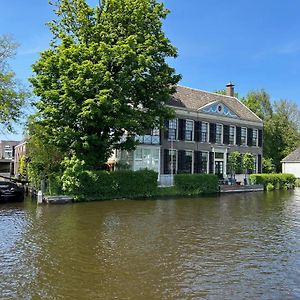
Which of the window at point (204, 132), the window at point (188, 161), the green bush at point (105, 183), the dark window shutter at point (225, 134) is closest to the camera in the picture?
the green bush at point (105, 183)

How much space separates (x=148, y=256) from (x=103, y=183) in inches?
531

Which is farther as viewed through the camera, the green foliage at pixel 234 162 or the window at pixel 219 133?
the window at pixel 219 133

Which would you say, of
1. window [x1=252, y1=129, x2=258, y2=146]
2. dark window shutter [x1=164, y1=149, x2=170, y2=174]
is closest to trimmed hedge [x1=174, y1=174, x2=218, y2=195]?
dark window shutter [x1=164, y1=149, x2=170, y2=174]

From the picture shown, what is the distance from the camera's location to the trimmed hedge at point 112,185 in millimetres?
21391

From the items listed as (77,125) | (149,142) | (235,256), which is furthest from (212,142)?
(235,256)

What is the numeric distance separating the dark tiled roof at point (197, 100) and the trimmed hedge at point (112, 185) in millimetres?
9698

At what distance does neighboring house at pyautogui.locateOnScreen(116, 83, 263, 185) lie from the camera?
3006 centimetres

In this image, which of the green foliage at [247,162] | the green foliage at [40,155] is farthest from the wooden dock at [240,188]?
the green foliage at [40,155]

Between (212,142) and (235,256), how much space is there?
26.0 meters

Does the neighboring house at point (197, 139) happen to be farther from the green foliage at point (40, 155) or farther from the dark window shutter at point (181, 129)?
the green foliage at point (40, 155)

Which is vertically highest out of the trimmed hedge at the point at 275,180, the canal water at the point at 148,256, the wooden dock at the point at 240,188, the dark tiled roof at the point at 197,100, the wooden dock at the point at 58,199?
the dark tiled roof at the point at 197,100

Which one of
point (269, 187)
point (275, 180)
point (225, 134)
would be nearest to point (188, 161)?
point (225, 134)

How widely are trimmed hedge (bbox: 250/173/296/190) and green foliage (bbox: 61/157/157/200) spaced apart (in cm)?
1298

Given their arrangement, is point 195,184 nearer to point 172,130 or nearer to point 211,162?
point 172,130
